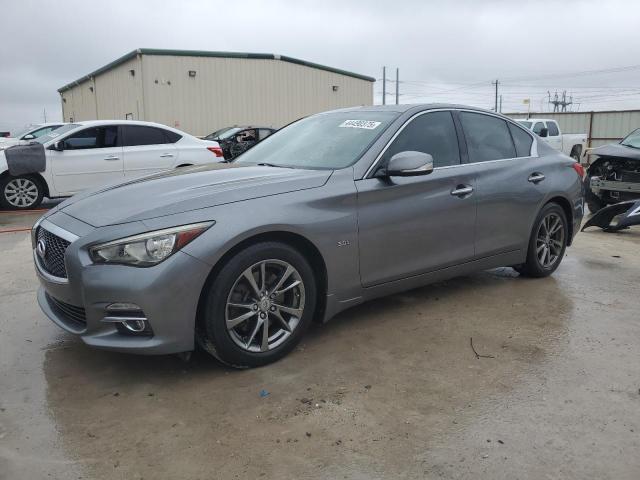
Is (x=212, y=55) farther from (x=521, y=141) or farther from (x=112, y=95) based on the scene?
(x=521, y=141)

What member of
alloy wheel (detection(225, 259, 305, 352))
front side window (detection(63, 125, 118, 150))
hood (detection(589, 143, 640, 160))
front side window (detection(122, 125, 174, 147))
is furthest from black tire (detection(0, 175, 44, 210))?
hood (detection(589, 143, 640, 160))

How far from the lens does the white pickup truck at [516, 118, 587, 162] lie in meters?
19.7

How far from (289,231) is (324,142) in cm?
111

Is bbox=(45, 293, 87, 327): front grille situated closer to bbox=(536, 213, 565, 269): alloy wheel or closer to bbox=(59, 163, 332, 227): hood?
bbox=(59, 163, 332, 227): hood

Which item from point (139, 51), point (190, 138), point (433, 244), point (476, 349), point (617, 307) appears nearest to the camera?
point (476, 349)

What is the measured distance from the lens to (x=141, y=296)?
2.94 m

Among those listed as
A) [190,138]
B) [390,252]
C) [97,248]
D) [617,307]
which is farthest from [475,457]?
[190,138]

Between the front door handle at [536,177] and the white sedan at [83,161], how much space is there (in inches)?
261

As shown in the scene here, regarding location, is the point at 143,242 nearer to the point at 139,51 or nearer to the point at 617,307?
the point at 617,307

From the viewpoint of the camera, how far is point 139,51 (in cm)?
1988

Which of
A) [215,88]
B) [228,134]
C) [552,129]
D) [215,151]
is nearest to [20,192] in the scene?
[215,151]

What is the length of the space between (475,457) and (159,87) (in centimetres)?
1998

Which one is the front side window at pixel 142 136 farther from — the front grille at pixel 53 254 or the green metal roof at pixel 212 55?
the green metal roof at pixel 212 55

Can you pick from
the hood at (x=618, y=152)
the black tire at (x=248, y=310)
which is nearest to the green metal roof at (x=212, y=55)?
the hood at (x=618, y=152)
